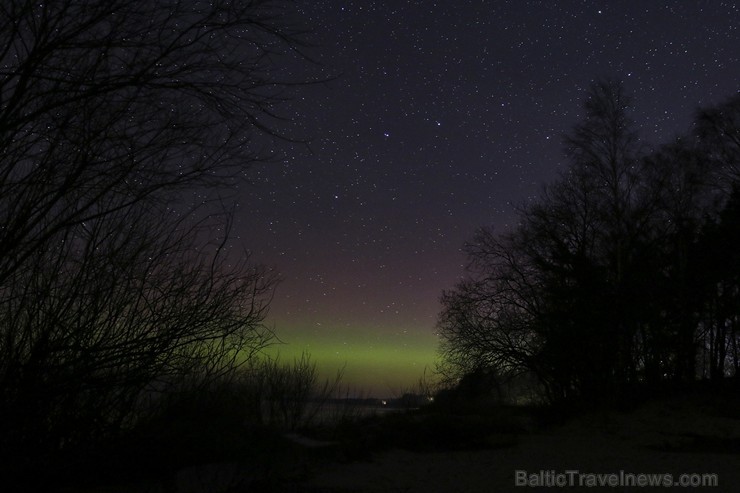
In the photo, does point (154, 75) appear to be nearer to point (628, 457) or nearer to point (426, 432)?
point (628, 457)

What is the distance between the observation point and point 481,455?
13992 millimetres

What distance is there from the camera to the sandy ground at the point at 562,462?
10.0 m

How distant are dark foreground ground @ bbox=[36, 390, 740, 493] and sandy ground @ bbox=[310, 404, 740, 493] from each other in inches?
0.8

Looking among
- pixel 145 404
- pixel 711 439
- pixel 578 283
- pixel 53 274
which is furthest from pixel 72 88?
pixel 578 283

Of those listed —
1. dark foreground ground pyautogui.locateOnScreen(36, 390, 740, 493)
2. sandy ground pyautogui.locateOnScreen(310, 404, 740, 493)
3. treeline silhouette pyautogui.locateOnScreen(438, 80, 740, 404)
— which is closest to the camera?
dark foreground ground pyautogui.locateOnScreen(36, 390, 740, 493)

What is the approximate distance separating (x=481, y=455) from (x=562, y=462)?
7.69 ft

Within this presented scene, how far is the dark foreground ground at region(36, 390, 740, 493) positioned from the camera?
8961 millimetres

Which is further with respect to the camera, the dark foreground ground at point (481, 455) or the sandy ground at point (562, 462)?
the sandy ground at point (562, 462)

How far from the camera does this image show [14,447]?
4.82 metres

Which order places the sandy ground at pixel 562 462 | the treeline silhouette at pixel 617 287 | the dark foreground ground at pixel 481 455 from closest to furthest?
1. the dark foreground ground at pixel 481 455
2. the sandy ground at pixel 562 462
3. the treeline silhouette at pixel 617 287

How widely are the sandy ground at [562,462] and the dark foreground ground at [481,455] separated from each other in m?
0.02

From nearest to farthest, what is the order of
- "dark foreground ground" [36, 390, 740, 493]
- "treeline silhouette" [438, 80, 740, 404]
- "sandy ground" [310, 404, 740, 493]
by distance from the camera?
"dark foreground ground" [36, 390, 740, 493]
"sandy ground" [310, 404, 740, 493]
"treeline silhouette" [438, 80, 740, 404]

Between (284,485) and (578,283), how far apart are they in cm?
1425

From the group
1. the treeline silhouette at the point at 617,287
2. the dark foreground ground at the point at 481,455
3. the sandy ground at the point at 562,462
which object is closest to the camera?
the dark foreground ground at the point at 481,455
